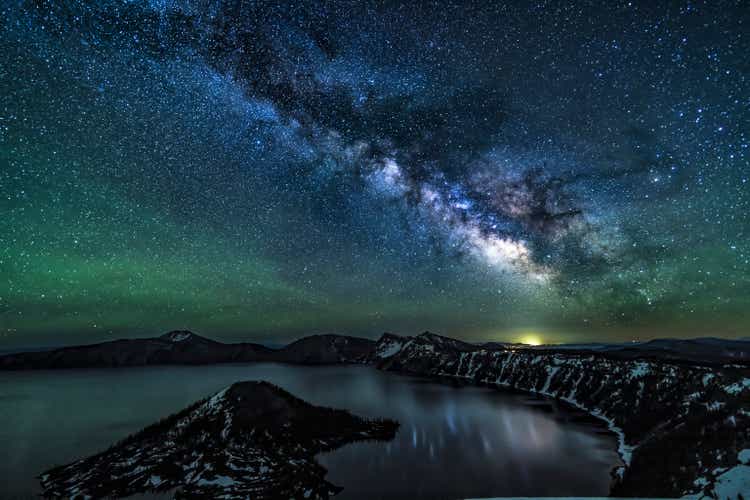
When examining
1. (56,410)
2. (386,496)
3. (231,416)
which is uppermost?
(231,416)

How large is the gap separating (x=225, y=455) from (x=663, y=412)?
203 feet

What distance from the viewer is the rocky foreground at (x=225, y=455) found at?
1369 inches

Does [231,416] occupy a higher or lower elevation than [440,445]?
higher

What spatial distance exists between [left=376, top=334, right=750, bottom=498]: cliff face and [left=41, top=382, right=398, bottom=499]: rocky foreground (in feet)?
95.5

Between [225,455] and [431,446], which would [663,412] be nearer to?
[431,446]

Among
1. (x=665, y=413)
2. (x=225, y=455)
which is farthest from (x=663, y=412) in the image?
(x=225, y=455)

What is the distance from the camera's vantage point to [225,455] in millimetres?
40406

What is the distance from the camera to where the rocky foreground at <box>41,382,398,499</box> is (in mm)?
34781

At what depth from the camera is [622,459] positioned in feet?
144

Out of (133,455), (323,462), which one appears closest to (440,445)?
(323,462)

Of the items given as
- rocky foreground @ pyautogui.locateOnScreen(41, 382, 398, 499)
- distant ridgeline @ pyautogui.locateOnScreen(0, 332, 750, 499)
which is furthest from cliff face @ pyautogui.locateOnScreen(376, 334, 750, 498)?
rocky foreground @ pyautogui.locateOnScreen(41, 382, 398, 499)

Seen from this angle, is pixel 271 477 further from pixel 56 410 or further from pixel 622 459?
pixel 56 410

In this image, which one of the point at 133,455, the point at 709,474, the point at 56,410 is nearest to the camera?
the point at 709,474

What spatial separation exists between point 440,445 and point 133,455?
1619 inches
